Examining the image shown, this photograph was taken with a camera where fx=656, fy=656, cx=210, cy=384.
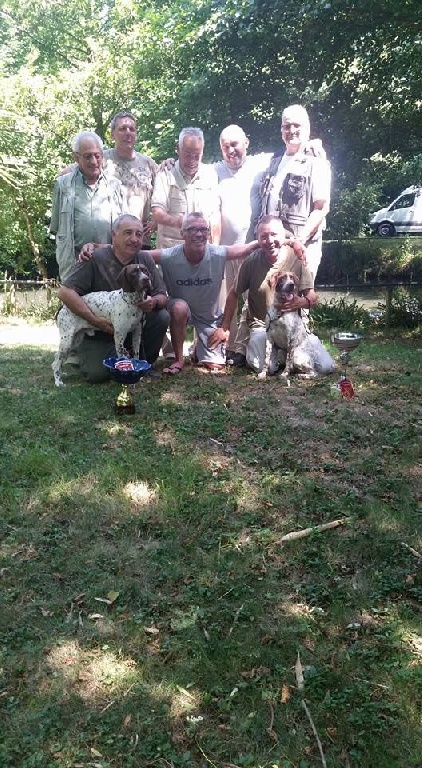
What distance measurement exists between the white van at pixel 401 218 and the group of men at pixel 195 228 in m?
16.6

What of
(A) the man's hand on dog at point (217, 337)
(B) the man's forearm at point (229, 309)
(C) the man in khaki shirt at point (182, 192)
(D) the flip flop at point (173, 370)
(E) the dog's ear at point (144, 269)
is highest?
(C) the man in khaki shirt at point (182, 192)

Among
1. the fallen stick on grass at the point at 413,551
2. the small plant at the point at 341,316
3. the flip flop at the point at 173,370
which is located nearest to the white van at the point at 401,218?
the small plant at the point at 341,316

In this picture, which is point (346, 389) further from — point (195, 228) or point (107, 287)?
point (107, 287)

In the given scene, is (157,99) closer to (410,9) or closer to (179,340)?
(410,9)

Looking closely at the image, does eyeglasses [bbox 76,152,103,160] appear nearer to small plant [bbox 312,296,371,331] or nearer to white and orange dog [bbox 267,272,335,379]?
white and orange dog [bbox 267,272,335,379]

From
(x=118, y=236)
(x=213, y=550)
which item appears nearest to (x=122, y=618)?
(x=213, y=550)

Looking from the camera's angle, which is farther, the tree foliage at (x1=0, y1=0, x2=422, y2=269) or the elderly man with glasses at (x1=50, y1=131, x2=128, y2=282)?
the tree foliage at (x1=0, y1=0, x2=422, y2=269)

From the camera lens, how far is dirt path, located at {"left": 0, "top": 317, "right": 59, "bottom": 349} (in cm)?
747

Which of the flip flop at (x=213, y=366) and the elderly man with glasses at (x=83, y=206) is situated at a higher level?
the elderly man with glasses at (x=83, y=206)

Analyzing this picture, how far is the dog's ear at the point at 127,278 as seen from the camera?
4695 millimetres

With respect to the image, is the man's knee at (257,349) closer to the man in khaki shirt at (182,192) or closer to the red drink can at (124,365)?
the man in khaki shirt at (182,192)

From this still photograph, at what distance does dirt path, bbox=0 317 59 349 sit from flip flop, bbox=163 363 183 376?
2190 mm

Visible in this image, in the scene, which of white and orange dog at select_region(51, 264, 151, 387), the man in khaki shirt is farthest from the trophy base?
the man in khaki shirt

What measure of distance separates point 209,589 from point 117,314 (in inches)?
107
